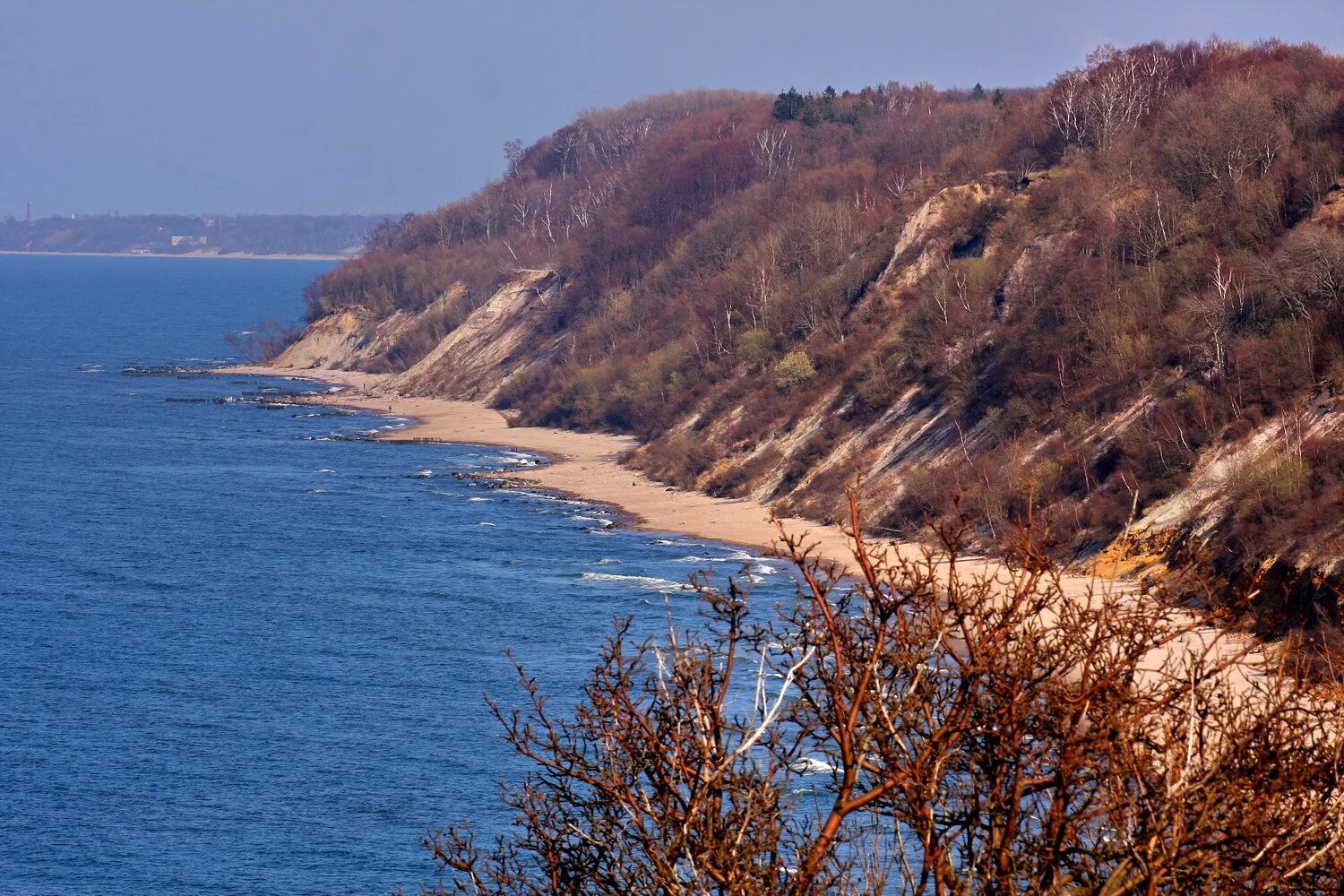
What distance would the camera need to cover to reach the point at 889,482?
195 ft

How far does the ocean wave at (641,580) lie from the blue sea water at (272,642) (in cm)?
13

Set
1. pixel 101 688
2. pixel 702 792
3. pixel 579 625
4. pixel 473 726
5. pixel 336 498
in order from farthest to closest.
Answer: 1. pixel 336 498
2. pixel 579 625
3. pixel 101 688
4. pixel 473 726
5. pixel 702 792

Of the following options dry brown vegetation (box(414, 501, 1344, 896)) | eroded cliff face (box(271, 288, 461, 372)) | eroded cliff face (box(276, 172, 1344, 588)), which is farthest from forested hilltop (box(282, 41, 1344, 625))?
dry brown vegetation (box(414, 501, 1344, 896))

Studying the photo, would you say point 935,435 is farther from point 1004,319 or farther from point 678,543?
point 678,543

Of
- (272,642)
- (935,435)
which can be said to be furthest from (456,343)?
(272,642)

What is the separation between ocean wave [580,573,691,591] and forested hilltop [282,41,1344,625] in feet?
31.7

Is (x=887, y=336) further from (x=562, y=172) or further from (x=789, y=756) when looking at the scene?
(x=562, y=172)

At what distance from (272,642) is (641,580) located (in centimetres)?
1113

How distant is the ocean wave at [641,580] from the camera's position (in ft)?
158

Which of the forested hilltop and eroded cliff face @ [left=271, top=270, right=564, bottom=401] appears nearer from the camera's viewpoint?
the forested hilltop

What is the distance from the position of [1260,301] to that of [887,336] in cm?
2013

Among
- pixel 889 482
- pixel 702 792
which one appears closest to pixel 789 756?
pixel 702 792

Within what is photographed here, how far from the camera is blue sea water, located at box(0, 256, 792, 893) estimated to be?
29.5 metres

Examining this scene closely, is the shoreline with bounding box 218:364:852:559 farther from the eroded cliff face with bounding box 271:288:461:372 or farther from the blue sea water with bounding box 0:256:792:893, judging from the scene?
the eroded cliff face with bounding box 271:288:461:372
